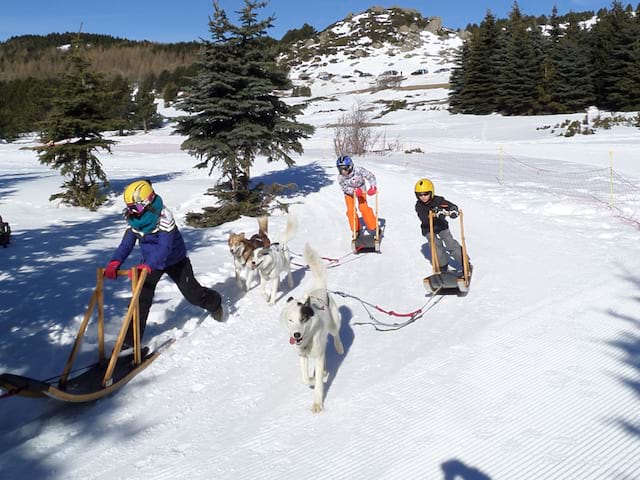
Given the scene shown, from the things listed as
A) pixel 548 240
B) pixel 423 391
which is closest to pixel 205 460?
pixel 423 391

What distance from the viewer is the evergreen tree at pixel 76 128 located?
12875mm

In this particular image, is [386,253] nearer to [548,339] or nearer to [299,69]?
[548,339]

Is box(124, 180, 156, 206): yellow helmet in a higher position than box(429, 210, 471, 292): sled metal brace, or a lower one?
higher

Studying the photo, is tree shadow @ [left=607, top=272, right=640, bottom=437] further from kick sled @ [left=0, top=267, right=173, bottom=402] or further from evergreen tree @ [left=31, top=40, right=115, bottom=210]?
evergreen tree @ [left=31, top=40, right=115, bottom=210]

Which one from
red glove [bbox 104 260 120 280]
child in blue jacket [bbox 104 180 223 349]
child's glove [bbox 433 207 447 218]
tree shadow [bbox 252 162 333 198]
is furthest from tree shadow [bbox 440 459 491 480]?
tree shadow [bbox 252 162 333 198]

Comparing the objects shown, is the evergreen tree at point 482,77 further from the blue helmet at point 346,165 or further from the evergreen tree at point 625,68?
the blue helmet at point 346,165

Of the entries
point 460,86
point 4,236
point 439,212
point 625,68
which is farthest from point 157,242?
point 460,86

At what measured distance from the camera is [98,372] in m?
4.22

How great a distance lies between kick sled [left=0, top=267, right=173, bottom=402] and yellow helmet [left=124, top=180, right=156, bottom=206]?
2.18 feet

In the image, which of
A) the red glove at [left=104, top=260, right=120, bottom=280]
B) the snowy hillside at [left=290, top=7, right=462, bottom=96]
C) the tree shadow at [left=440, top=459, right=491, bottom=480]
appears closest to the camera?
the tree shadow at [left=440, top=459, right=491, bottom=480]

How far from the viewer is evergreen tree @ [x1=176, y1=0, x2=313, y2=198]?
35.6 feet

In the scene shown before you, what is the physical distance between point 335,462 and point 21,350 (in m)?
3.50

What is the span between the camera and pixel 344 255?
852 centimetres

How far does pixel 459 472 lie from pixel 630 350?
2.46m
